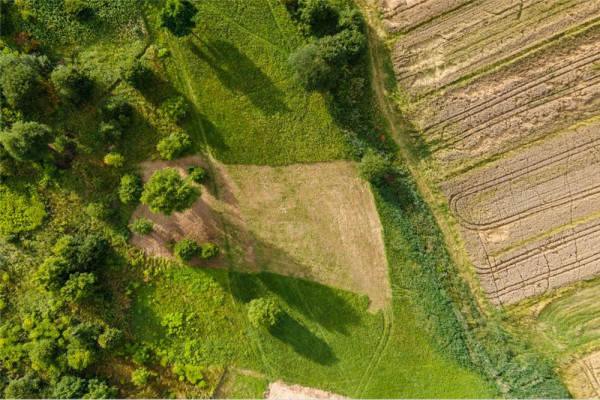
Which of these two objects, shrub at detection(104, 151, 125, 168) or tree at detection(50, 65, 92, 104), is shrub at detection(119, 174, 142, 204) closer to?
shrub at detection(104, 151, 125, 168)

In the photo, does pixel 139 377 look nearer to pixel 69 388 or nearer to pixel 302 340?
pixel 69 388

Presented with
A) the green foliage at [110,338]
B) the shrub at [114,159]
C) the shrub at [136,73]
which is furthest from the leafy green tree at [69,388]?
the shrub at [136,73]

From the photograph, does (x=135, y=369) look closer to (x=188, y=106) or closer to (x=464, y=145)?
(x=188, y=106)

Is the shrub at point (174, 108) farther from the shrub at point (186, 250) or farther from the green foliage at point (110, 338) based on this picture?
the green foliage at point (110, 338)

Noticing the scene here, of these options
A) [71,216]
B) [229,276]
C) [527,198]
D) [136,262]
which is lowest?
[527,198]

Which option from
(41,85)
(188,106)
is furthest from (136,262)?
(41,85)

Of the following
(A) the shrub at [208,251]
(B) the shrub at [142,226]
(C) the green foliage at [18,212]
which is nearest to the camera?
(B) the shrub at [142,226]
